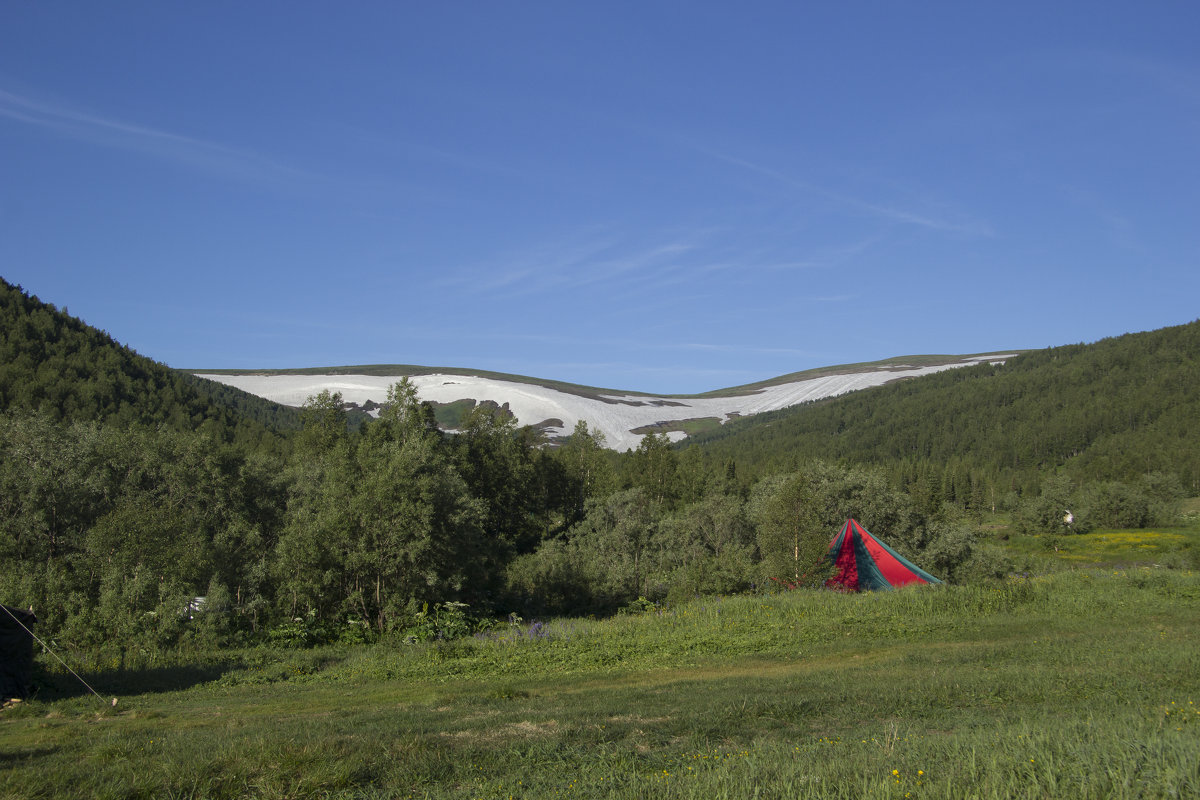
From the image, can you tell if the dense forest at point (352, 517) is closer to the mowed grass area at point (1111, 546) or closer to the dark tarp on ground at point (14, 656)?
the dark tarp on ground at point (14, 656)

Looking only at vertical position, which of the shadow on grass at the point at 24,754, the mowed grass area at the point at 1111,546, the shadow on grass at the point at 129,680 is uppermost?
the shadow on grass at the point at 24,754

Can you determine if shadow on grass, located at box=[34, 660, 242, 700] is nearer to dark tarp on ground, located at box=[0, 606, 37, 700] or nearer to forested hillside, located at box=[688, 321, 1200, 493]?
dark tarp on ground, located at box=[0, 606, 37, 700]

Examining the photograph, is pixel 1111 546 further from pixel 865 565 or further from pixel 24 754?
pixel 24 754

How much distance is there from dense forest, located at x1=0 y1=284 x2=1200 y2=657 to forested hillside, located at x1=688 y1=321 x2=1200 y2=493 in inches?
1680

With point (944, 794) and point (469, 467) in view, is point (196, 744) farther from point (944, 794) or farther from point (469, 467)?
point (469, 467)

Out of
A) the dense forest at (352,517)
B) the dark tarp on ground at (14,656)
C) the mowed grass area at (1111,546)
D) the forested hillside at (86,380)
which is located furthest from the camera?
the forested hillside at (86,380)

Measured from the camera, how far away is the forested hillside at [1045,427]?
136250 millimetres

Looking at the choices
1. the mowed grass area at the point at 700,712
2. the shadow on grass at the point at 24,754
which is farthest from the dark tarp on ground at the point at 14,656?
the shadow on grass at the point at 24,754

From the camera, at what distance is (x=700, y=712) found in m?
10.8

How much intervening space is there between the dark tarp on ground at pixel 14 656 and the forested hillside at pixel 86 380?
55.5m

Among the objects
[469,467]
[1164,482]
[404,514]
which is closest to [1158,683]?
[404,514]

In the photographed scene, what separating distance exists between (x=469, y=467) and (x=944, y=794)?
49725mm

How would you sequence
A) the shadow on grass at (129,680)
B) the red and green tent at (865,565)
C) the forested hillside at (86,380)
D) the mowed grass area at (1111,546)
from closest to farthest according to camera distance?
the shadow on grass at (129,680) → the red and green tent at (865,565) → the mowed grass area at (1111,546) → the forested hillside at (86,380)

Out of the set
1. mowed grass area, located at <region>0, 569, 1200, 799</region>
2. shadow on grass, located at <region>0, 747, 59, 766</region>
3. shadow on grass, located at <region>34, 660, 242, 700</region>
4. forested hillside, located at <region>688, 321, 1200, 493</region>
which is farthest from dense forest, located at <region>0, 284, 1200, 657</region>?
forested hillside, located at <region>688, 321, 1200, 493</region>
